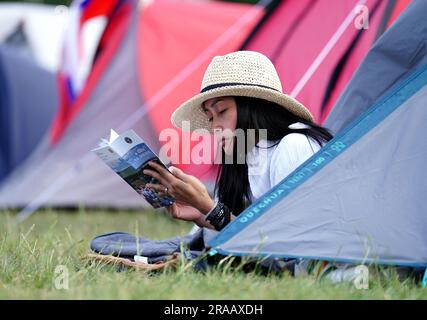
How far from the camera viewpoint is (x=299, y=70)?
12.3 ft

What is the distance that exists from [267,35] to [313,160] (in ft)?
6.80

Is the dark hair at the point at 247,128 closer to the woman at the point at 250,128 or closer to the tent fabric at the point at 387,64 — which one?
the woman at the point at 250,128

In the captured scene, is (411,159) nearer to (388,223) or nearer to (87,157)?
(388,223)

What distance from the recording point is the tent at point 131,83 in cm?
472

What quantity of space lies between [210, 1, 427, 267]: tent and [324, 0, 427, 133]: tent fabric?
1.40ft

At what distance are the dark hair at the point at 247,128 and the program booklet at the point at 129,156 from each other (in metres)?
0.26

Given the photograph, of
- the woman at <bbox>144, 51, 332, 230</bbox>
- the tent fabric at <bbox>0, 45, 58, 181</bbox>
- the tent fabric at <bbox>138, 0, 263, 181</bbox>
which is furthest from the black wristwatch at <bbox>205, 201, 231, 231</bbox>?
the tent fabric at <bbox>0, 45, 58, 181</bbox>

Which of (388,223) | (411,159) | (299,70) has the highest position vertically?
(299,70)

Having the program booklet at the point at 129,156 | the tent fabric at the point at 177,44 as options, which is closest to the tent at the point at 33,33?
the tent fabric at the point at 177,44

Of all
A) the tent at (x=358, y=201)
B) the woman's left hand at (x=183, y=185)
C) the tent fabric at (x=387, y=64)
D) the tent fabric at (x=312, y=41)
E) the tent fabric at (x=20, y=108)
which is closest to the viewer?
the tent at (x=358, y=201)

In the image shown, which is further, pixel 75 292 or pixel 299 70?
pixel 299 70

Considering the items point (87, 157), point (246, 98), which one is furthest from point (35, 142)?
point (246, 98)

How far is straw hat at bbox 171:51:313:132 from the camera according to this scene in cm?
247

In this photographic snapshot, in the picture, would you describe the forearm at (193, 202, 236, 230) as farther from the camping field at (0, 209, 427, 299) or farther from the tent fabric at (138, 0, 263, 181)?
the tent fabric at (138, 0, 263, 181)
